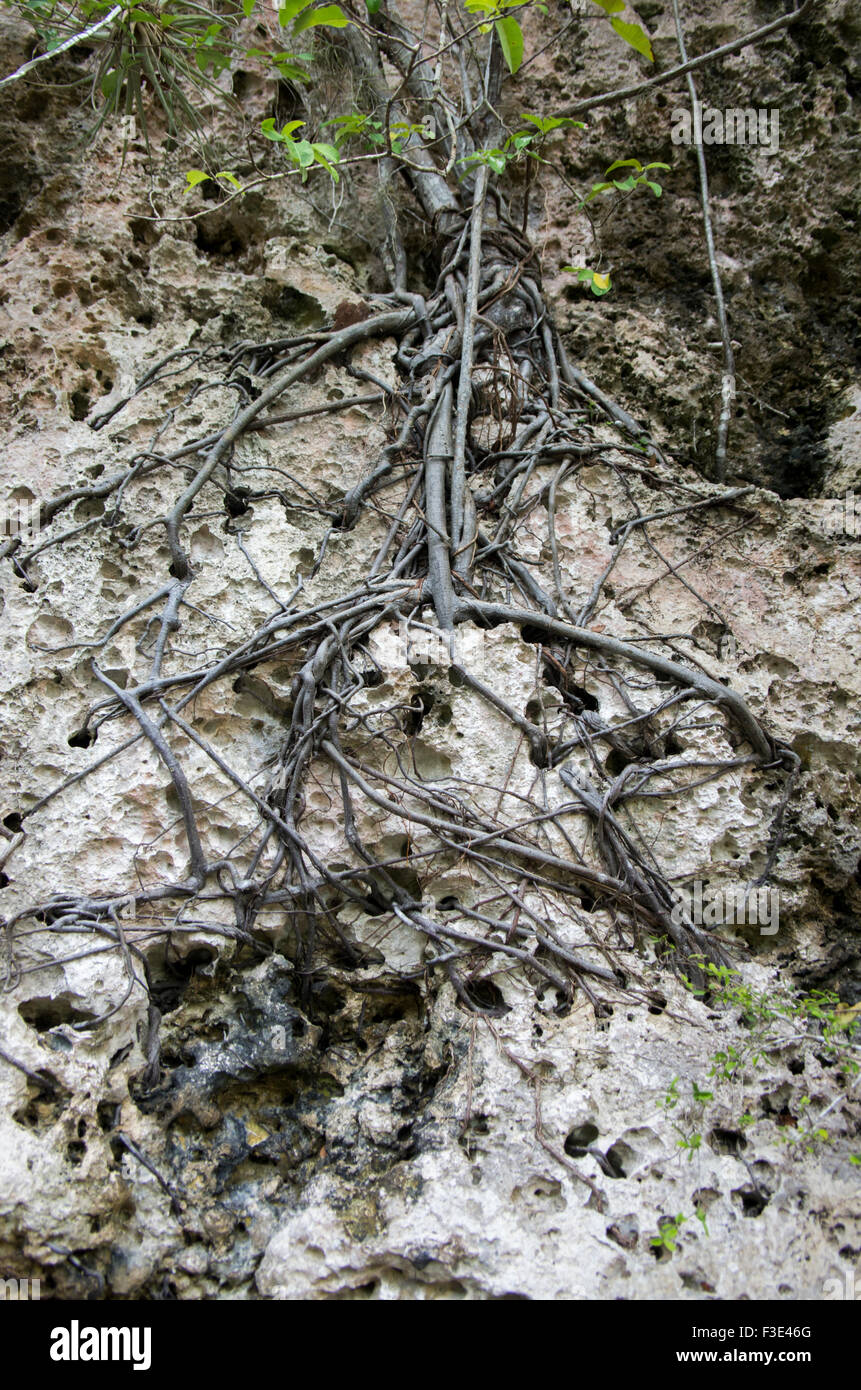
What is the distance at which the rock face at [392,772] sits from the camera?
1.88m

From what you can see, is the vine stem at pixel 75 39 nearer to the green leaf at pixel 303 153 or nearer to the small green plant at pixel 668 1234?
the green leaf at pixel 303 153

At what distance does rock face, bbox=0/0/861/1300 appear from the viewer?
6.16 feet

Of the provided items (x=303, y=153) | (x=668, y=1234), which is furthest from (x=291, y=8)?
(x=668, y=1234)

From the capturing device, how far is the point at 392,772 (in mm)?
2520

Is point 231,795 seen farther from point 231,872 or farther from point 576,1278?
point 576,1278

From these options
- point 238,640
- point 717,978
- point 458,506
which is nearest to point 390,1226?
point 717,978

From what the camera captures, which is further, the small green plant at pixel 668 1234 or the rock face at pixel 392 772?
the rock face at pixel 392 772

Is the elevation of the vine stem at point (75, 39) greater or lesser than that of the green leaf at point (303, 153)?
greater

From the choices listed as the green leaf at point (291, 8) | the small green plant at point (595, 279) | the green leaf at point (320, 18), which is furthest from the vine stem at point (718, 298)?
the green leaf at point (291, 8)

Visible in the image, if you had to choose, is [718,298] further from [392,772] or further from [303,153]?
[392,772]

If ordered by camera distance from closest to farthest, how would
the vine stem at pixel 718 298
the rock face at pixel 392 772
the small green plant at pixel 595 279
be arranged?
the rock face at pixel 392 772 < the small green plant at pixel 595 279 < the vine stem at pixel 718 298

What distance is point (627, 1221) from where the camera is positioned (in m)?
1.82

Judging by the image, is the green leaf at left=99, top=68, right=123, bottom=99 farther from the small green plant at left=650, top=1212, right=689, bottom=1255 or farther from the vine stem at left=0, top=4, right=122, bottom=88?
the small green plant at left=650, top=1212, right=689, bottom=1255

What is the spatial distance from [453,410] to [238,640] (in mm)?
1218
